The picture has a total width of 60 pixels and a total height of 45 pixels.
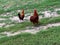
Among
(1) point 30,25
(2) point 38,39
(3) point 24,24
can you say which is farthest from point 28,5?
(2) point 38,39

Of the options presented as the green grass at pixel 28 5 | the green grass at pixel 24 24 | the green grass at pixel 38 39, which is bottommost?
the green grass at pixel 28 5

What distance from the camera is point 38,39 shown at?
1173cm

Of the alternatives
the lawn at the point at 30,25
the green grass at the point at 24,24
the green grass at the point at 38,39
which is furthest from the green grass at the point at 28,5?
the green grass at the point at 38,39

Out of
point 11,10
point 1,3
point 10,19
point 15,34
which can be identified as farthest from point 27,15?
point 1,3

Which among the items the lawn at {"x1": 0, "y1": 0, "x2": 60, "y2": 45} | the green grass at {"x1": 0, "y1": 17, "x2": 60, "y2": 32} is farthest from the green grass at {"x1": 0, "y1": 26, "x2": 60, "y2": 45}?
the green grass at {"x1": 0, "y1": 17, "x2": 60, "y2": 32}

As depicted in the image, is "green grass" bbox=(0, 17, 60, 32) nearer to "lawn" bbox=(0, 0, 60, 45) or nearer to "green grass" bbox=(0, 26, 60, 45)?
"lawn" bbox=(0, 0, 60, 45)

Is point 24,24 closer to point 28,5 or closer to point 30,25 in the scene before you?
point 30,25

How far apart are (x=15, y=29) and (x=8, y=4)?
28.7 feet

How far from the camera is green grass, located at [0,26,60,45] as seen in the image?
11252 mm

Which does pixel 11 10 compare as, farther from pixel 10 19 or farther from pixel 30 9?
pixel 10 19

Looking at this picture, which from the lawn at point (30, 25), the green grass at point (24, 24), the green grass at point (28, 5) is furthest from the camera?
Answer: the green grass at point (28, 5)

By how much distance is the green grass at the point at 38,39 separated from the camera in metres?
11.3

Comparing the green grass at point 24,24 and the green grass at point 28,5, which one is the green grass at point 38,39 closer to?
the green grass at point 24,24

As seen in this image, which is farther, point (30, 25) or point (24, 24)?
point (24, 24)
